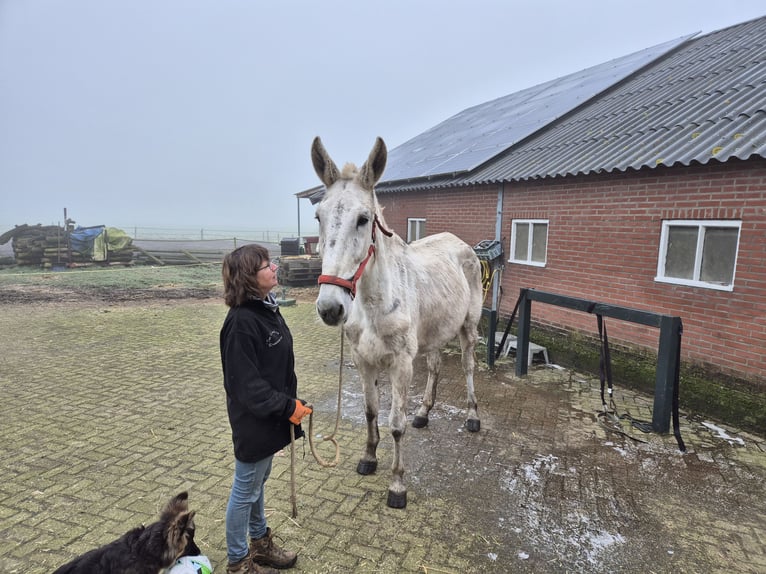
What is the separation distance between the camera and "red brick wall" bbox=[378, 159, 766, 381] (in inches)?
184

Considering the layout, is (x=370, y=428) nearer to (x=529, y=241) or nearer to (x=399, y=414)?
(x=399, y=414)

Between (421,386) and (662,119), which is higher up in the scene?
(662,119)

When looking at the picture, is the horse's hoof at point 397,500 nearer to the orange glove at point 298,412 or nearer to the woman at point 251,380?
the woman at point 251,380

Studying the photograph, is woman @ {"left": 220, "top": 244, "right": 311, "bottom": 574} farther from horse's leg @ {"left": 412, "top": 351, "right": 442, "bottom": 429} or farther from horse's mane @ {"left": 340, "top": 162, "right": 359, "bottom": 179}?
horse's leg @ {"left": 412, "top": 351, "right": 442, "bottom": 429}

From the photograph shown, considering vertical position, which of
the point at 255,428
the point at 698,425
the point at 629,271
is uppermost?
the point at 629,271

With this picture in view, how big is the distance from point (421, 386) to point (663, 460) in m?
2.89

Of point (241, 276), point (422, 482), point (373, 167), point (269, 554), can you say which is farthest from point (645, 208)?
point (269, 554)

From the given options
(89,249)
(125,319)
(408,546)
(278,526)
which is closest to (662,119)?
(408,546)

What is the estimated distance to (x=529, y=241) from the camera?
770cm

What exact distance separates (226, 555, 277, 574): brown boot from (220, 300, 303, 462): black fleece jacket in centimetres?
68

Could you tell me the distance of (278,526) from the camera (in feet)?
9.70

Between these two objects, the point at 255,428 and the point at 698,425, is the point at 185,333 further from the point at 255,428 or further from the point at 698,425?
the point at 698,425

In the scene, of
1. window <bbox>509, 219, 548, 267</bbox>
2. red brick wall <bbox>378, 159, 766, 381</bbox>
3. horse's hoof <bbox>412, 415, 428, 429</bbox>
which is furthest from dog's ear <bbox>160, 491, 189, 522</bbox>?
window <bbox>509, 219, 548, 267</bbox>

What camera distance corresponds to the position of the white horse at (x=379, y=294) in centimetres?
260
